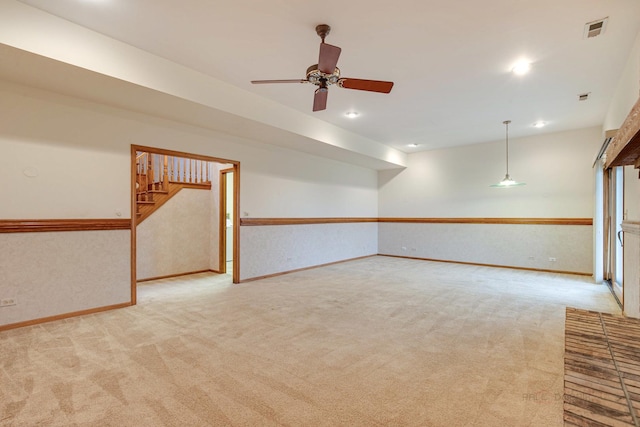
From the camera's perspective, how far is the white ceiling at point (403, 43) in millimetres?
2615

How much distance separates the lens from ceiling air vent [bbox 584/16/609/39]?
2.78m

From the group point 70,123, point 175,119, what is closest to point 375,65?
point 175,119

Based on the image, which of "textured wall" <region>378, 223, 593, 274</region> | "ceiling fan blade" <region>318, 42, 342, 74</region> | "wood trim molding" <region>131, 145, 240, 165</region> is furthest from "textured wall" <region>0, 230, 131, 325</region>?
"textured wall" <region>378, 223, 593, 274</region>

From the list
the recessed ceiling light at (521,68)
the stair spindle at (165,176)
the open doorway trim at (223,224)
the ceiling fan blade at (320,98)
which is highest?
the recessed ceiling light at (521,68)

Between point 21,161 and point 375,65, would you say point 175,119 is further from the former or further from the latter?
point 375,65

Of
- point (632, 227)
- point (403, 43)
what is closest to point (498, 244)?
point (632, 227)

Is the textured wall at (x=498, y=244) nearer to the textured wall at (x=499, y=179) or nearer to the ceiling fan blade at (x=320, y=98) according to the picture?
the textured wall at (x=499, y=179)

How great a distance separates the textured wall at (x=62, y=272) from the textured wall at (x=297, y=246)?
76.7 inches

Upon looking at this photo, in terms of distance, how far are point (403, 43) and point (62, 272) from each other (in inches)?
181

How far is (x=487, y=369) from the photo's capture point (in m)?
2.34

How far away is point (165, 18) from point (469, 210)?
712cm

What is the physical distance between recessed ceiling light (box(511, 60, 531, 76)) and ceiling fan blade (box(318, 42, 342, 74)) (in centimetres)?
228

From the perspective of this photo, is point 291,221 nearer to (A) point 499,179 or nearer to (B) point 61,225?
(B) point 61,225

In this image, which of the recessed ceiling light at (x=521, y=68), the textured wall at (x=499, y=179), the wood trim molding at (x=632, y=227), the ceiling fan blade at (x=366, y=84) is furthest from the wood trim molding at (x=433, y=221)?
the recessed ceiling light at (x=521, y=68)
